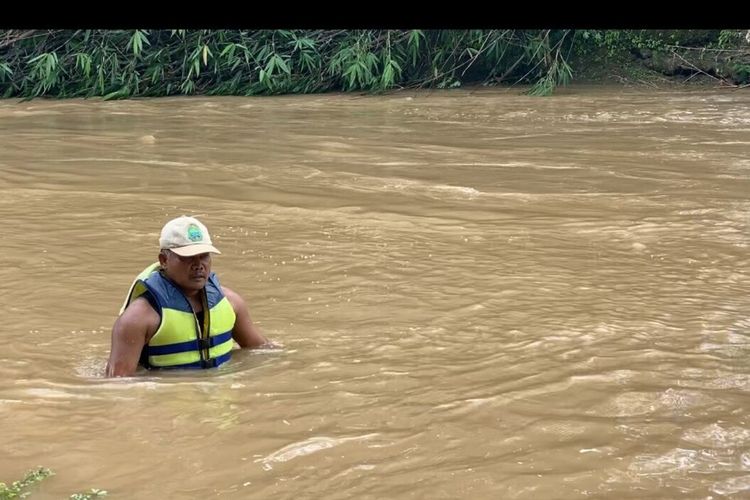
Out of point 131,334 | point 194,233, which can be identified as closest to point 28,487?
point 131,334

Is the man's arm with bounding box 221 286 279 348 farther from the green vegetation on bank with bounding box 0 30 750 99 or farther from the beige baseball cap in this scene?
the green vegetation on bank with bounding box 0 30 750 99

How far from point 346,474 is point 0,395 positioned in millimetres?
2054

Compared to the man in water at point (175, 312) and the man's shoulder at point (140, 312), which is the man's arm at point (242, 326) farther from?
the man's shoulder at point (140, 312)

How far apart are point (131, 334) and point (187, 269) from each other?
41cm

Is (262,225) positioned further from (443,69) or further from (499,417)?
(443,69)

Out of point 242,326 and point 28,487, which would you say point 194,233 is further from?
point 28,487

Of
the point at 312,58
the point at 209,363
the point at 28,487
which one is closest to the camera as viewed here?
the point at 28,487

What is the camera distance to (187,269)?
5219 mm

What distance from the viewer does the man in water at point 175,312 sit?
5.16m

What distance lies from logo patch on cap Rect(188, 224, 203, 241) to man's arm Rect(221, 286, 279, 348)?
443mm

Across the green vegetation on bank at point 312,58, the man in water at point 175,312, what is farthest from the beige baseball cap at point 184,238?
the green vegetation on bank at point 312,58

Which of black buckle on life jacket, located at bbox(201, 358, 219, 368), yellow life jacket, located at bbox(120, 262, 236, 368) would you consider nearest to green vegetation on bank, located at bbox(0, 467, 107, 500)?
yellow life jacket, located at bbox(120, 262, 236, 368)

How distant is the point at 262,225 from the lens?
948cm
